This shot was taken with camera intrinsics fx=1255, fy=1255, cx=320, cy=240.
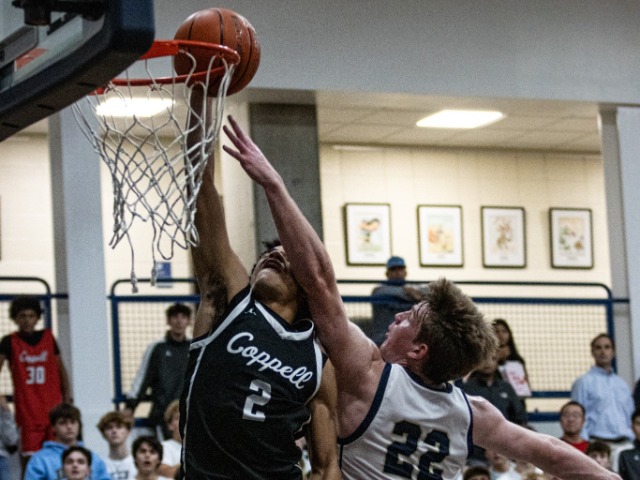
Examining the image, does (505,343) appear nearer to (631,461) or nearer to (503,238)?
(631,461)

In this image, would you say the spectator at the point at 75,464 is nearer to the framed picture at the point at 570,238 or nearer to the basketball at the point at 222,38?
the basketball at the point at 222,38

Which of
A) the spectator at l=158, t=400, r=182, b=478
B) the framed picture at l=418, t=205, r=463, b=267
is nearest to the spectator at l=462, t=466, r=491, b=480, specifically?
the spectator at l=158, t=400, r=182, b=478

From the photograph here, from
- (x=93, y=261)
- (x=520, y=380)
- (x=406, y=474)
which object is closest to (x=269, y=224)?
(x=93, y=261)

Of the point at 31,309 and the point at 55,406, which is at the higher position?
the point at 31,309

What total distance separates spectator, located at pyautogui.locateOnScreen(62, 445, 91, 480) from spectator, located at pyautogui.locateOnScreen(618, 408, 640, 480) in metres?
4.38

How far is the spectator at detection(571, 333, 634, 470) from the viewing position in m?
11.2

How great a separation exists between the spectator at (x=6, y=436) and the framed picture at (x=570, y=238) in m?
8.36

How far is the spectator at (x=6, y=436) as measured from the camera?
29.7ft

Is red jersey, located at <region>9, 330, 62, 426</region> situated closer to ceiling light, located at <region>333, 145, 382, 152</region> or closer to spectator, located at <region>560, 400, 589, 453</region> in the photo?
spectator, located at <region>560, 400, 589, 453</region>

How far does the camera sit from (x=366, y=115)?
43.4 ft

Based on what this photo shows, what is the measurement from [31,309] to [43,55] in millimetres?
5930

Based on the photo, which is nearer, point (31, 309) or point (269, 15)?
point (31, 309)

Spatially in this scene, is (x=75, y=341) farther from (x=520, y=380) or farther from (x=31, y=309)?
(x=520, y=380)

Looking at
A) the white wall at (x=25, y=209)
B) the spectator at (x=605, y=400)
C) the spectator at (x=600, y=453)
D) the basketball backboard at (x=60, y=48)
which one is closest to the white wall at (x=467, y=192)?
the white wall at (x=25, y=209)
